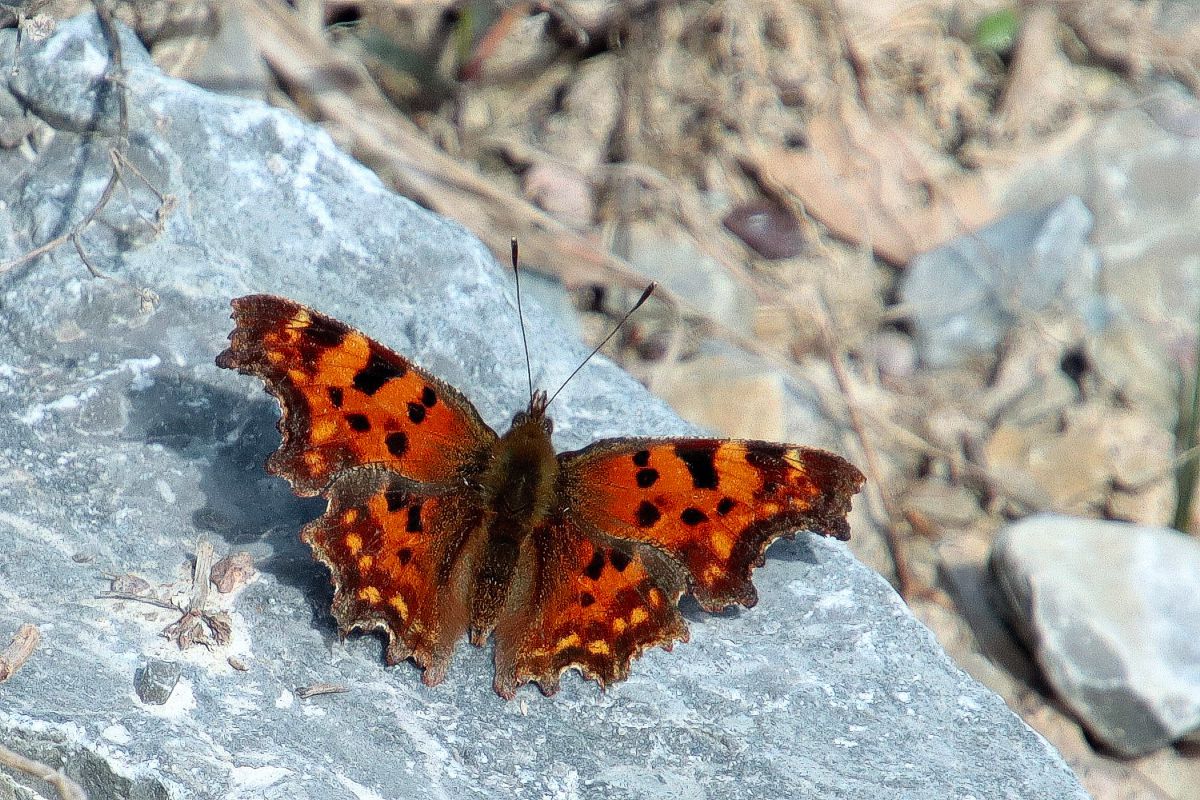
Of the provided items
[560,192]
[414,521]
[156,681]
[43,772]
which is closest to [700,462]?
[414,521]

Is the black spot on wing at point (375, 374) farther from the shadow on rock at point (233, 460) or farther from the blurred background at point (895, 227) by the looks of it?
the blurred background at point (895, 227)

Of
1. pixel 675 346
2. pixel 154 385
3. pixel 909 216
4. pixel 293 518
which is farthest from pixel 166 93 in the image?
pixel 909 216

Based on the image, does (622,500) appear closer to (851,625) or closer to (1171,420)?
(851,625)

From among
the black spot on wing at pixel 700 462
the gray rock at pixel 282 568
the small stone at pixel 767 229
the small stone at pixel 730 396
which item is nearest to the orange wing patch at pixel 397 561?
the gray rock at pixel 282 568

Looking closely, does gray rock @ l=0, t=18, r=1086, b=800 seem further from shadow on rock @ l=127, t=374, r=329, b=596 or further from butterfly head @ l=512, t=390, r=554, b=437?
butterfly head @ l=512, t=390, r=554, b=437

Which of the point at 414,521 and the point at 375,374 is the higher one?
the point at 375,374

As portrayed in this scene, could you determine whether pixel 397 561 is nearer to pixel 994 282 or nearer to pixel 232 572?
pixel 232 572

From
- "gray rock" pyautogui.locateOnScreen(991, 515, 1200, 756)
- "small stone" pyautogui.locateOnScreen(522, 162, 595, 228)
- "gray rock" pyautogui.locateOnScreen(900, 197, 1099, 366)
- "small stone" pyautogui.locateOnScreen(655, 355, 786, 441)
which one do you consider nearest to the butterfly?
"gray rock" pyautogui.locateOnScreen(991, 515, 1200, 756)
